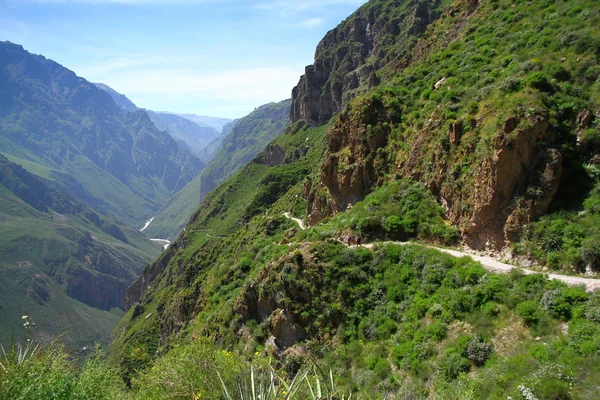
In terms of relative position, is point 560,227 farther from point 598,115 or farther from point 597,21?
point 597,21

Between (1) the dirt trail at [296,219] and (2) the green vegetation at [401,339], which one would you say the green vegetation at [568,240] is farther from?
(1) the dirt trail at [296,219]

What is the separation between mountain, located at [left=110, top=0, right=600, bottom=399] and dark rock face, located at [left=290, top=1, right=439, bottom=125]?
7447 cm

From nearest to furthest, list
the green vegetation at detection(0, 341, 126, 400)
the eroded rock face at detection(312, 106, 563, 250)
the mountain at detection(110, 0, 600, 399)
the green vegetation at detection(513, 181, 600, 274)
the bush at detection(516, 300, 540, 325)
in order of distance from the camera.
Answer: the green vegetation at detection(0, 341, 126, 400)
the bush at detection(516, 300, 540, 325)
the mountain at detection(110, 0, 600, 399)
the green vegetation at detection(513, 181, 600, 274)
the eroded rock face at detection(312, 106, 563, 250)

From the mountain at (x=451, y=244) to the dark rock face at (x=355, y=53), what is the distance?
74.5 m

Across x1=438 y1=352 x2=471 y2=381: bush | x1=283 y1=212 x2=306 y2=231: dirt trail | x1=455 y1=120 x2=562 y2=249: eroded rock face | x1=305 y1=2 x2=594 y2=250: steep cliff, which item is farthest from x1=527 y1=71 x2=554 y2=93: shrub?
x1=283 y1=212 x2=306 y2=231: dirt trail

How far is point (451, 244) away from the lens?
2366cm

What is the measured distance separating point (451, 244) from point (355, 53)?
137 meters

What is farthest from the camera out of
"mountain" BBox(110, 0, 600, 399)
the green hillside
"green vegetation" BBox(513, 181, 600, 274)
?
"green vegetation" BBox(513, 181, 600, 274)

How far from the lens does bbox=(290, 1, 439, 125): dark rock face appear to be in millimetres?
118438

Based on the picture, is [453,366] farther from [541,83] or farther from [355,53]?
[355,53]

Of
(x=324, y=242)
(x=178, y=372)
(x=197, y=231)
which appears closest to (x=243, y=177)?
(x=197, y=231)

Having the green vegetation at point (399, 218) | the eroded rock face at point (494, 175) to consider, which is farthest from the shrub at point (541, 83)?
the green vegetation at point (399, 218)

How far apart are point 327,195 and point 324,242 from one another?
533 inches

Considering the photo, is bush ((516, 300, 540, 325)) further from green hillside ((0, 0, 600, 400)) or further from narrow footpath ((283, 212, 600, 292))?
narrow footpath ((283, 212, 600, 292))
